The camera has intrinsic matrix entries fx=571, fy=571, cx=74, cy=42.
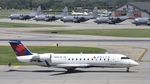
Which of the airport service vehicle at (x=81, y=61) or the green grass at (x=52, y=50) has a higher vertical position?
the airport service vehicle at (x=81, y=61)

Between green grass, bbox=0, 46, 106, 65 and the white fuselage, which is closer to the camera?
the white fuselage

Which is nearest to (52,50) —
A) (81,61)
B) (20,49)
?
(20,49)

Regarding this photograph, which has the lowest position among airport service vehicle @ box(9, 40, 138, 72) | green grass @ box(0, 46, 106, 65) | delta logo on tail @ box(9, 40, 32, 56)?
green grass @ box(0, 46, 106, 65)

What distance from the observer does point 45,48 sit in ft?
321

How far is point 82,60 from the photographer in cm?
6825

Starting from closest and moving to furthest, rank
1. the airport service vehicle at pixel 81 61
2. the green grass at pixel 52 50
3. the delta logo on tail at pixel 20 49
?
the airport service vehicle at pixel 81 61, the delta logo on tail at pixel 20 49, the green grass at pixel 52 50

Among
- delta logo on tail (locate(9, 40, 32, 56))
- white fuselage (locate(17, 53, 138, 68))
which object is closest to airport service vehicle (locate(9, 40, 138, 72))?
white fuselage (locate(17, 53, 138, 68))

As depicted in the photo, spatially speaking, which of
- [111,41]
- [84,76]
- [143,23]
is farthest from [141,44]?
[143,23]

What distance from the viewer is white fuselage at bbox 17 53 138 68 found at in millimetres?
67438

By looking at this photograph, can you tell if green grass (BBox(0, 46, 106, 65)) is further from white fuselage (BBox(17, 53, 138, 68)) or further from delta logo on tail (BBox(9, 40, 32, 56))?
white fuselage (BBox(17, 53, 138, 68))

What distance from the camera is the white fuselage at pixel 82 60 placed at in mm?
67438

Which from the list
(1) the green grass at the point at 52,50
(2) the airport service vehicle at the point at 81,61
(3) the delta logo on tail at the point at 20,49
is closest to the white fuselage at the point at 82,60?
(2) the airport service vehicle at the point at 81,61

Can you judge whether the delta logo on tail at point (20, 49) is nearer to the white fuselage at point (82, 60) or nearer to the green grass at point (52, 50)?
the white fuselage at point (82, 60)

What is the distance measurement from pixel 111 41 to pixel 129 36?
51.1ft
